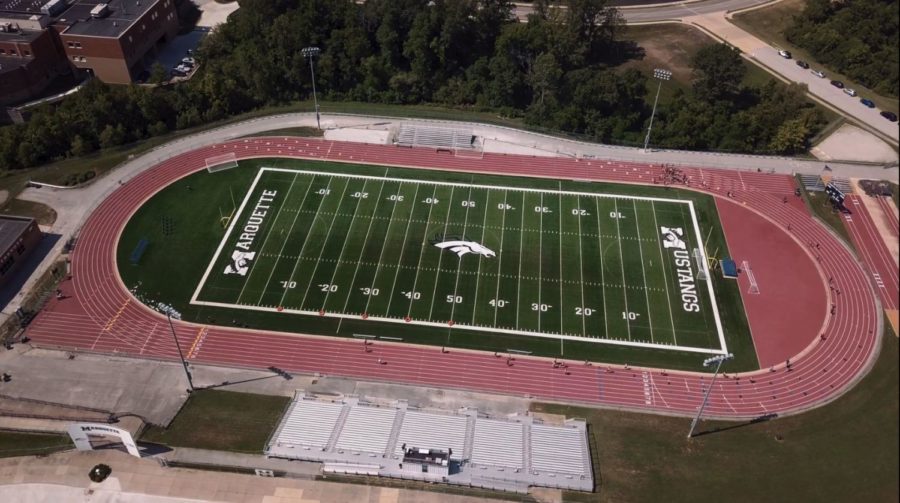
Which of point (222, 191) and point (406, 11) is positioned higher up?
point (406, 11)

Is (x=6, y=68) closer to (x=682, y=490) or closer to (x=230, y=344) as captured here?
(x=230, y=344)


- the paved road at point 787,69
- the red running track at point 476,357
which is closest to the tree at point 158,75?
the red running track at point 476,357

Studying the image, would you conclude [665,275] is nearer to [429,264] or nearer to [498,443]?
[429,264]

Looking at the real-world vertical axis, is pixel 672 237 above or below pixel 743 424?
above

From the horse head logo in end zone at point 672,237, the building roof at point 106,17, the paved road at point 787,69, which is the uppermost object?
the building roof at point 106,17

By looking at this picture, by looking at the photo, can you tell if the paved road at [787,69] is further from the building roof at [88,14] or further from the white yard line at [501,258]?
the building roof at [88,14]

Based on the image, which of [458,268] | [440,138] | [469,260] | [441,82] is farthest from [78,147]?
[469,260]

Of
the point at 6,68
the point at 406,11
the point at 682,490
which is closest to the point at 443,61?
the point at 406,11
